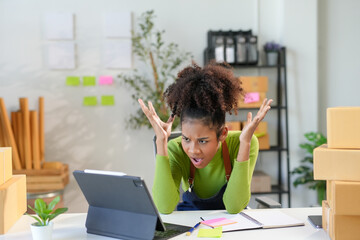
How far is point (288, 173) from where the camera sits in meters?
4.17

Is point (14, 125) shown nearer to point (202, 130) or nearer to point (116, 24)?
point (116, 24)

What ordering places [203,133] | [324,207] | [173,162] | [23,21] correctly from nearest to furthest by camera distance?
[324,207]
[203,133]
[173,162]
[23,21]

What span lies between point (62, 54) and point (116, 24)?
565mm

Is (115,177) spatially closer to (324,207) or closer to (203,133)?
(203,133)

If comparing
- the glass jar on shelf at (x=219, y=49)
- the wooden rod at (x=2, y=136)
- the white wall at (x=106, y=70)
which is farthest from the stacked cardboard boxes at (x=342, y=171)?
the wooden rod at (x=2, y=136)

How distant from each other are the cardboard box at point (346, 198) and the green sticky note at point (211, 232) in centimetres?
39

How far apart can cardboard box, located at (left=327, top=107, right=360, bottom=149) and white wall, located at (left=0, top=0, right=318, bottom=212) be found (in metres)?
2.76

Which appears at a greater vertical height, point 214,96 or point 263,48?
point 263,48

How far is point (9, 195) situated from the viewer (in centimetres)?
164

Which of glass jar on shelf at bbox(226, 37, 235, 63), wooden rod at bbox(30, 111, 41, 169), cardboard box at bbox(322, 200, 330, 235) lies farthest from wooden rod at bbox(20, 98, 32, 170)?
cardboard box at bbox(322, 200, 330, 235)

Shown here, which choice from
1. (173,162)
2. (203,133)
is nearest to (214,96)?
(203,133)

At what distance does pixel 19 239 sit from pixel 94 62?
2.81 m

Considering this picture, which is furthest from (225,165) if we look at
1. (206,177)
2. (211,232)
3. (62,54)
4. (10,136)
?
(62,54)

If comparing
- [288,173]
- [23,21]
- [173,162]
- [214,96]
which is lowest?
[288,173]
